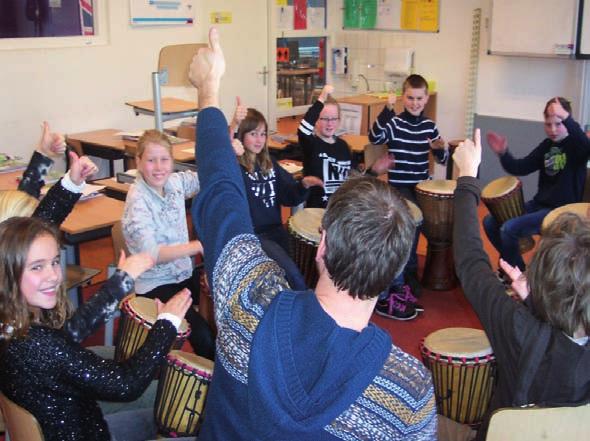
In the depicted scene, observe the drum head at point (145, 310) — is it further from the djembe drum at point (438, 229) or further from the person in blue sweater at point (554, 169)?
the person in blue sweater at point (554, 169)

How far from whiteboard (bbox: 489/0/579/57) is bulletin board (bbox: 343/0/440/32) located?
0.81 m

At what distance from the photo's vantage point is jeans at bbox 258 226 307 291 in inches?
113

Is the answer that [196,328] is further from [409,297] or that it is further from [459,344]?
[409,297]

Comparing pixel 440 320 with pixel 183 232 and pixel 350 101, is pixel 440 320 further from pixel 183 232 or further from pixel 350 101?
pixel 350 101

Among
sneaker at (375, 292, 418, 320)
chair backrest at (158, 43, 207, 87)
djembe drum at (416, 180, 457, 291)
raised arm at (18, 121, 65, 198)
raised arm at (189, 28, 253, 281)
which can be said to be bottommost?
sneaker at (375, 292, 418, 320)

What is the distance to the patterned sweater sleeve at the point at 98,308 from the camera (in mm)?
2010

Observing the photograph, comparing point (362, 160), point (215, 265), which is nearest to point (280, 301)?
point (215, 265)

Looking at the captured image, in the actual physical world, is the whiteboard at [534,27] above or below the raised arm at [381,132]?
above

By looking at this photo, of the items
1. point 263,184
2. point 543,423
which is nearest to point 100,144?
point 263,184

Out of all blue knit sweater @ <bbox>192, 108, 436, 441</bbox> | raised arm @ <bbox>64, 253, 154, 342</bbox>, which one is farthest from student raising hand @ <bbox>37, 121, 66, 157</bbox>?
blue knit sweater @ <bbox>192, 108, 436, 441</bbox>

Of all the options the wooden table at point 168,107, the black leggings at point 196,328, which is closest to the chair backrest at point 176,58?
the wooden table at point 168,107

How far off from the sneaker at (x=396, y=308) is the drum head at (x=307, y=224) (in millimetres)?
772

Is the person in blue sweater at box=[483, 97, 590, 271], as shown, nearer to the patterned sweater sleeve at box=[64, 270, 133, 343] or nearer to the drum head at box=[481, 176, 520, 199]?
the drum head at box=[481, 176, 520, 199]

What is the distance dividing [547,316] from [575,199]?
111 inches
